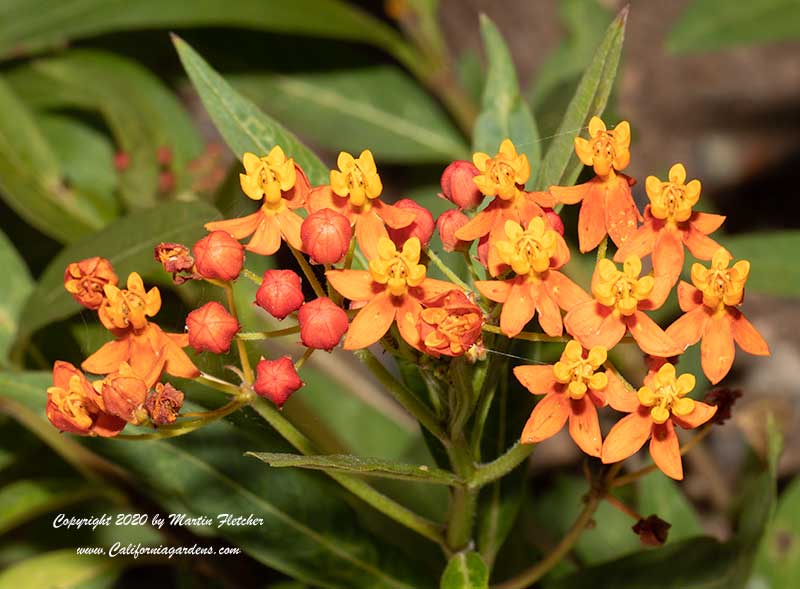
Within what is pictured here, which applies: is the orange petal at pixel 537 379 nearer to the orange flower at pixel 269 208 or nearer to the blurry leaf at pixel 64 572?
the orange flower at pixel 269 208

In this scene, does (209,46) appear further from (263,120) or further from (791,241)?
(791,241)

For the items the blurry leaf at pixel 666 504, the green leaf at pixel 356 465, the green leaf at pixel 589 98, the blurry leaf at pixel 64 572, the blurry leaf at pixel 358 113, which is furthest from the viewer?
the blurry leaf at pixel 358 113

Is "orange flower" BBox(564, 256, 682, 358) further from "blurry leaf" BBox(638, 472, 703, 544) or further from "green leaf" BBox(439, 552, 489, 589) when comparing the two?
"blurry leaf" BBox(638, 472, 703, 544)

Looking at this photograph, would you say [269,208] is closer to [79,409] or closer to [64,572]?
[79,409]

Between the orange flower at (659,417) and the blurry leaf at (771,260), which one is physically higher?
the blurry leaf at (771,260)

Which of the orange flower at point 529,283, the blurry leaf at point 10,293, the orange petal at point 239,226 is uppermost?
the orange flower at point 529,283

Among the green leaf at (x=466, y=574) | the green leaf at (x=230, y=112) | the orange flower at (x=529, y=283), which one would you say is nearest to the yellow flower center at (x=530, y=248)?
the orange flower at (x=529, y=283)

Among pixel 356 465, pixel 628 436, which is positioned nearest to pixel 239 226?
pixel 356 465

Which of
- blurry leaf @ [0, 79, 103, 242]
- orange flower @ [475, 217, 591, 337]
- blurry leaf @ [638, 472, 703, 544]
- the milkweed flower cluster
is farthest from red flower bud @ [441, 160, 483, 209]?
blurry leaf @ [0, 79, 103, 242]

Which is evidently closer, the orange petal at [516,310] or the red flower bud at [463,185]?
the orange petal at [516,310]
